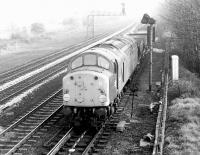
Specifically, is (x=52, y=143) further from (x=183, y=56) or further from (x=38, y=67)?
(x=183, y=56)

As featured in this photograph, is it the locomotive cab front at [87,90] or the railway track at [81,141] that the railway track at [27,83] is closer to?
the locomotive cab front at [87,90]

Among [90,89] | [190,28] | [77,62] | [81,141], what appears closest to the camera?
[81,141]

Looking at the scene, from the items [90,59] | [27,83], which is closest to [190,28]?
[27,83]

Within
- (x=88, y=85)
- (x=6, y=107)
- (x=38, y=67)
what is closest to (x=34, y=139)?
(x=88, y=85)

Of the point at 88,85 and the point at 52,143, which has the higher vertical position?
the point at 88,85

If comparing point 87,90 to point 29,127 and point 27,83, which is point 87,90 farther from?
point 27,83

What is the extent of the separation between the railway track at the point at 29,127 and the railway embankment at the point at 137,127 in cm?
306

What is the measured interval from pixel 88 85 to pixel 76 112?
1243 millimetres

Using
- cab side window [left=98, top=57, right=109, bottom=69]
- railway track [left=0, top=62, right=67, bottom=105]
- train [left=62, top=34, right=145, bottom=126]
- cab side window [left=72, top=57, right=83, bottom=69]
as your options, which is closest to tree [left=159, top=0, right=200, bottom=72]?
railway track [left=0, top=62, right=67, bottom=105]

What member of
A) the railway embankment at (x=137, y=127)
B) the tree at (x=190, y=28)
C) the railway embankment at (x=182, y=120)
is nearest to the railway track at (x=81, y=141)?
the railway embankment at (x=137, y=127)

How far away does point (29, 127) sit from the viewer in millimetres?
15133

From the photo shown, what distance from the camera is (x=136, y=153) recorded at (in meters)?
12.3

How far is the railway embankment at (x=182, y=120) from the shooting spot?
12.3 metres

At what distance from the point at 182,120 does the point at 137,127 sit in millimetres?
1985
